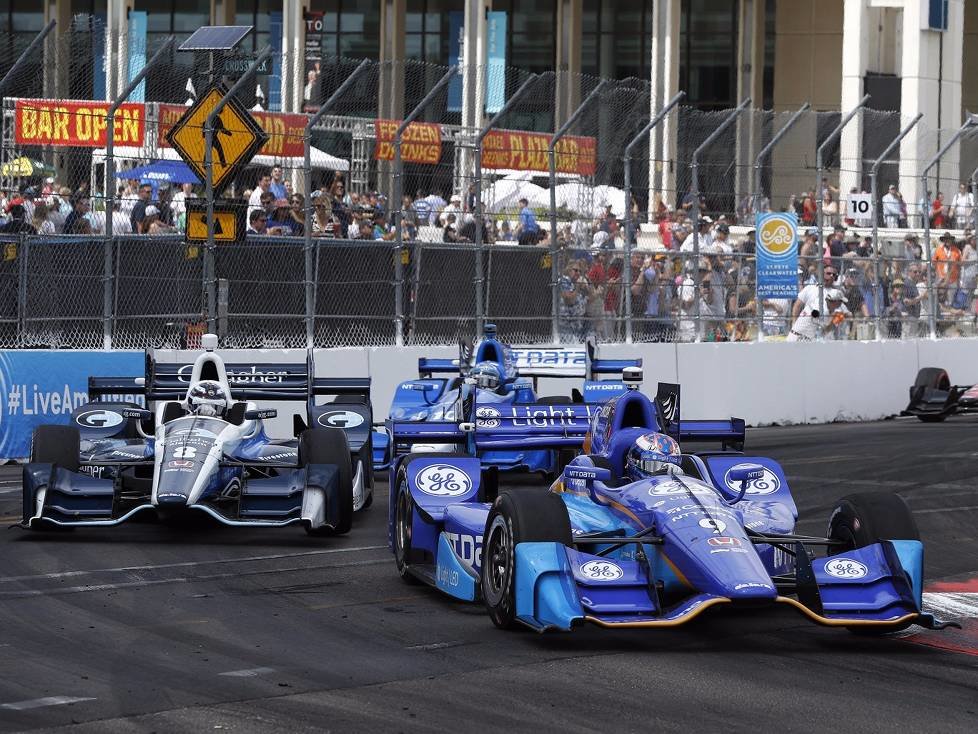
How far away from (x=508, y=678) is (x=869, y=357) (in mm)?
16470

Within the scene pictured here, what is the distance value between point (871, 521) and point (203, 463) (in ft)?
15.5

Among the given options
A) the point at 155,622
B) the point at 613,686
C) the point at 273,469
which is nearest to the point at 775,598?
the point at 613,686

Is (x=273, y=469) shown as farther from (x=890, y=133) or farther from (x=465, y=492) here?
(x=890, y=133)

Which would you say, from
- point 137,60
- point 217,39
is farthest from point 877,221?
point 137,60

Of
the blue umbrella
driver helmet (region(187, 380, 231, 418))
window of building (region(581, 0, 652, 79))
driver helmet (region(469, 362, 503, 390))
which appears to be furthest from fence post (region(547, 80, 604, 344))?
window of building (region(581, 0, 652, 79))

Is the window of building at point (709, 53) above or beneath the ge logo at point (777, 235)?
above

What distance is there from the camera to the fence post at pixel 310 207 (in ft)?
58.9

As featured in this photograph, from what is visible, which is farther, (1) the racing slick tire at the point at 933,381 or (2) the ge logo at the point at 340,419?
(1) the racing slick tire at the point at 933,381

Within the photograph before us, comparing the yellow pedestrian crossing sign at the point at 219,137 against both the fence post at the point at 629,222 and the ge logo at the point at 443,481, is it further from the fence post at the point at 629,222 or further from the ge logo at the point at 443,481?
the ge logo at the point at 443,481

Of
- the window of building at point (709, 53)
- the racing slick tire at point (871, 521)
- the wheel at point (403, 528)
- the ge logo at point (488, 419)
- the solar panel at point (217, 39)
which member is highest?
the window of building at point (709, 53)

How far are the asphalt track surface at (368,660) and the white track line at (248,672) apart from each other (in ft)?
0.04

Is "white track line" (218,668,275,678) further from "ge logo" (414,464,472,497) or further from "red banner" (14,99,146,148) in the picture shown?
"red banner" (14,99,146,148)

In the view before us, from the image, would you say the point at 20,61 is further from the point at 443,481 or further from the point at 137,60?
the point at 443,481

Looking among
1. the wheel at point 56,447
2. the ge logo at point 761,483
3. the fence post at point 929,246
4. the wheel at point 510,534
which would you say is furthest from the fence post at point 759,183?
the wheel at point 510,534
